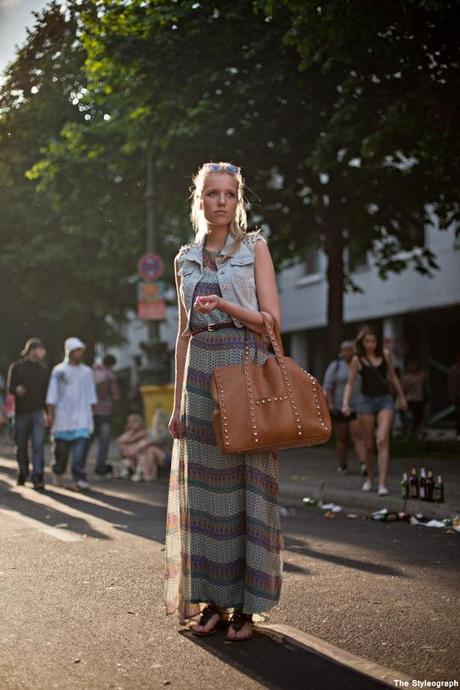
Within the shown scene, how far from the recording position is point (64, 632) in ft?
18.2

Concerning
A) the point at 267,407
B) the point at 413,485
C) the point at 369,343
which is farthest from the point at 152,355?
the point at 267,407

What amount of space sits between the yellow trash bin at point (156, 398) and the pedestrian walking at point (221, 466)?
14228 millimetres

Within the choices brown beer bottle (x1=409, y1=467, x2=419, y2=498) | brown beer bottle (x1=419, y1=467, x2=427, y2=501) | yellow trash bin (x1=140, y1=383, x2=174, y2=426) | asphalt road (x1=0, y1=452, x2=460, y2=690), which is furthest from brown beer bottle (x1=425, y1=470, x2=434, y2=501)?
yellow trash bin (x1=140, y1=383, x2=174, y2=426)

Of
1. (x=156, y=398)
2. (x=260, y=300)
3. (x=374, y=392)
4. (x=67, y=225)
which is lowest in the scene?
(x=156, y=398)

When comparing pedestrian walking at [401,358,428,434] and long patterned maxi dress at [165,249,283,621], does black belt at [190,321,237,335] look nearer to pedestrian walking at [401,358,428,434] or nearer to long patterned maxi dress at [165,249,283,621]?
long patterned maxi dress at [165,249,283,621]

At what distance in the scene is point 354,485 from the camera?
548 inches

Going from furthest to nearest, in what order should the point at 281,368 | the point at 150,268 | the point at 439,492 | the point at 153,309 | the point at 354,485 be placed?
the point at 153,309 → the point at 150,268 → the point at 354,485 → the point at 439,492 → the point at 281,368

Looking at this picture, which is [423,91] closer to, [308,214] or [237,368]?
[308,214]

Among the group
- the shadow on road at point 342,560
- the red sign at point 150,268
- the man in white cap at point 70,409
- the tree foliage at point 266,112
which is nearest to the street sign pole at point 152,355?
the tree foliage at point 266,112

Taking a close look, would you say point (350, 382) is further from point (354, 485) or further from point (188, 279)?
point (188, 279)

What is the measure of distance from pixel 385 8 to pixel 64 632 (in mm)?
11281

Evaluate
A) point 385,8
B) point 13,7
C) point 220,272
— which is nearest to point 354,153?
point 385,8

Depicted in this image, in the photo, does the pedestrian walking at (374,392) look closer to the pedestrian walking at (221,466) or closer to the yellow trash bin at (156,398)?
the yellow trash bin at (156,398)

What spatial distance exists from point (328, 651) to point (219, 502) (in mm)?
801
